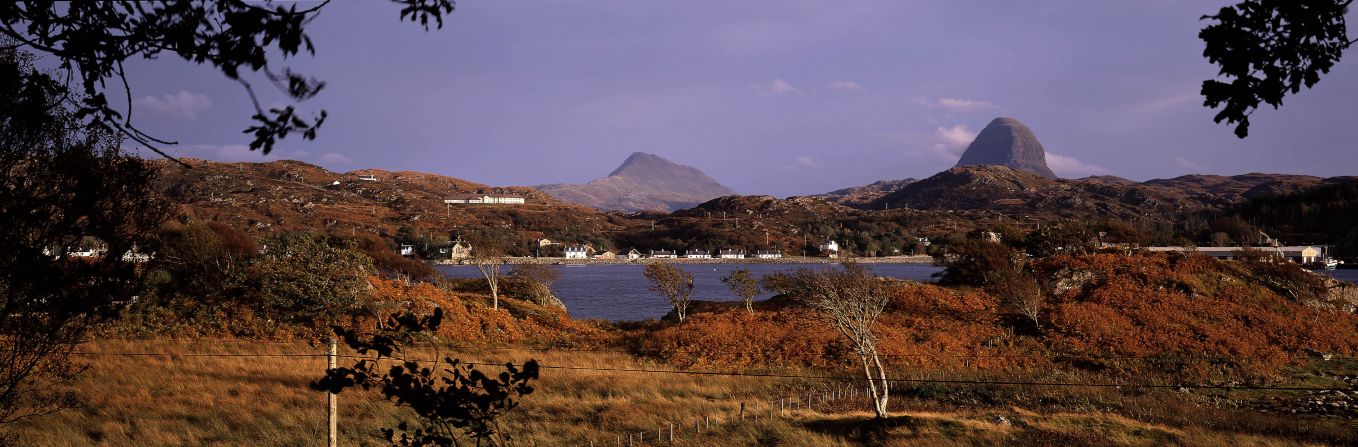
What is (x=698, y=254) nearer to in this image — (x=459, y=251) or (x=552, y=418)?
(x=459, y=251)

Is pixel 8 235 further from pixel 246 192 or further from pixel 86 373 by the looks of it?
pixel 246 192

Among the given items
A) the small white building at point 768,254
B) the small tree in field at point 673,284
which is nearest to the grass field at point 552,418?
the small tree in field at point 673,284

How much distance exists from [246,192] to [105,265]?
621 feet

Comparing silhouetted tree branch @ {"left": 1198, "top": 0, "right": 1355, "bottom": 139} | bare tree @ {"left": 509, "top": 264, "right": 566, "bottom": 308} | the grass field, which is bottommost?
the grass field

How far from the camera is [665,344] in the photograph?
29016 mm

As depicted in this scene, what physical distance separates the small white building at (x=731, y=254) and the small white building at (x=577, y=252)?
1160 inches

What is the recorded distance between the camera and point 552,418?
57.9ft

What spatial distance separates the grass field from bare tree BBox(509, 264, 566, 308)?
2419 cm

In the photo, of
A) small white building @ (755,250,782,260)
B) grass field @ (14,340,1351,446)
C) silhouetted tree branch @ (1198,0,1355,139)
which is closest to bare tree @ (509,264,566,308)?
grass field @ (14,340,1351,446)

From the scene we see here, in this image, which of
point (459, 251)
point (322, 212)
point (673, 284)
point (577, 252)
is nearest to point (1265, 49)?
point (673, 284)

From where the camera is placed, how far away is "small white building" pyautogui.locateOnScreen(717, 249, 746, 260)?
552 ft

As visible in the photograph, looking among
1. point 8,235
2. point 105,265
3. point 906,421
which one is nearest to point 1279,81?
point 105,265

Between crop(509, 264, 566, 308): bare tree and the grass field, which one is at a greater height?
crop(509, 264, 566, 308): bare tree

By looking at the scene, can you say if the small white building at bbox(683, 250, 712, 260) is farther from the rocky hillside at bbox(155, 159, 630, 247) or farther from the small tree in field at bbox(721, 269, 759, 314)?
the small tree in field at bbox(721, 269, 759, 314)
